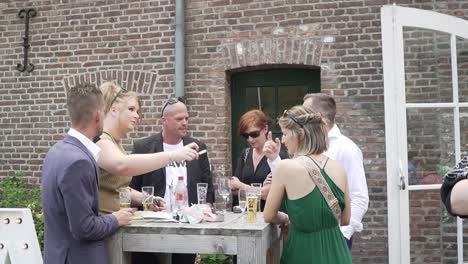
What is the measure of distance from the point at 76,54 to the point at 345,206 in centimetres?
452

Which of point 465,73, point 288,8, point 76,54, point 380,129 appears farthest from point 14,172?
point 465,73

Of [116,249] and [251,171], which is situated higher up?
[251,171]

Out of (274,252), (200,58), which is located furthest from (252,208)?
(200,58)

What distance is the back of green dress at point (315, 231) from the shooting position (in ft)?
8.73

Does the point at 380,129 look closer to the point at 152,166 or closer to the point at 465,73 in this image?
the point at 465,73

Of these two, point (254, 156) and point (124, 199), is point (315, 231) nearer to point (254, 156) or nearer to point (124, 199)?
point (124, 199)

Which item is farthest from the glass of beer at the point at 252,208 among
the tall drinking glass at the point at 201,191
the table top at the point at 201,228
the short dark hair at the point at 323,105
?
the short dark hair at the point at 323,105

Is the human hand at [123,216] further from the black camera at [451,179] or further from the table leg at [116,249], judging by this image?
the black camera at [451,179]

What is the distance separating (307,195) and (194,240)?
0.66 metres

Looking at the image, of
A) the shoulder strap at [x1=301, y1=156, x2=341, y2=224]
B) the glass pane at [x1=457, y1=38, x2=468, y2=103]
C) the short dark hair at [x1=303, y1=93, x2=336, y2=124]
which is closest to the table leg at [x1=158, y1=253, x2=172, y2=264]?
the shoulder strap at [x1=301, y1=156, x2=341, y2=224]

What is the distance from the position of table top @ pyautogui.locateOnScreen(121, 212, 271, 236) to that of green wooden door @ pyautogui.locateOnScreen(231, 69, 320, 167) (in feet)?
10.3

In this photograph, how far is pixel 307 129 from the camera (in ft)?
9.29

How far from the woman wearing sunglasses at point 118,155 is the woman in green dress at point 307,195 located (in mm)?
559

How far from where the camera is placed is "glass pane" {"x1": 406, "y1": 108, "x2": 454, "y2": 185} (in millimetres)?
4707
